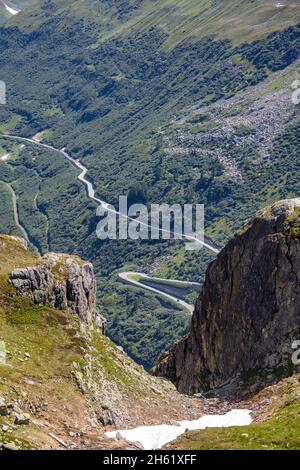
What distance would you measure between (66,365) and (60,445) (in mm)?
11268

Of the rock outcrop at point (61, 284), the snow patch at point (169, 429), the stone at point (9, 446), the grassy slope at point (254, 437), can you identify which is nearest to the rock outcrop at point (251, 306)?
the snow patch at point (169, 429)

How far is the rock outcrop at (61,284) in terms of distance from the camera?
64.1 m

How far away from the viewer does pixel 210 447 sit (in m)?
46.9

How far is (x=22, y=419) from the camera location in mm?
46656

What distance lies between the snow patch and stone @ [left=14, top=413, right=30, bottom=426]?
241 inches

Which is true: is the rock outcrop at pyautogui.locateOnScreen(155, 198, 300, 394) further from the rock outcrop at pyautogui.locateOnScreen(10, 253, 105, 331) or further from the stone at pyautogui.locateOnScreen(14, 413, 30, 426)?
the stone at pyautogui.locateOnScreen(14, 413, 30, 426)

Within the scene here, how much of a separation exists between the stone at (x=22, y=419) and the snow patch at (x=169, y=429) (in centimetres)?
612

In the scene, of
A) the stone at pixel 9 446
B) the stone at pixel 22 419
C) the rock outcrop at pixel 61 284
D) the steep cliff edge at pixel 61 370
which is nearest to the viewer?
the stone at pixel 9 446

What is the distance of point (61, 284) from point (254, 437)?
76.8 feet

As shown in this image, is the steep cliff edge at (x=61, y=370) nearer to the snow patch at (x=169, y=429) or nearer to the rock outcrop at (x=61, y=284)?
the rock outcrop at (x=61, y=284)

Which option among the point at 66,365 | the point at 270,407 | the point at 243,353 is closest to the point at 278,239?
the point at 243,353

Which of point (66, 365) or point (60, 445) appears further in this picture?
point (66, 365)
